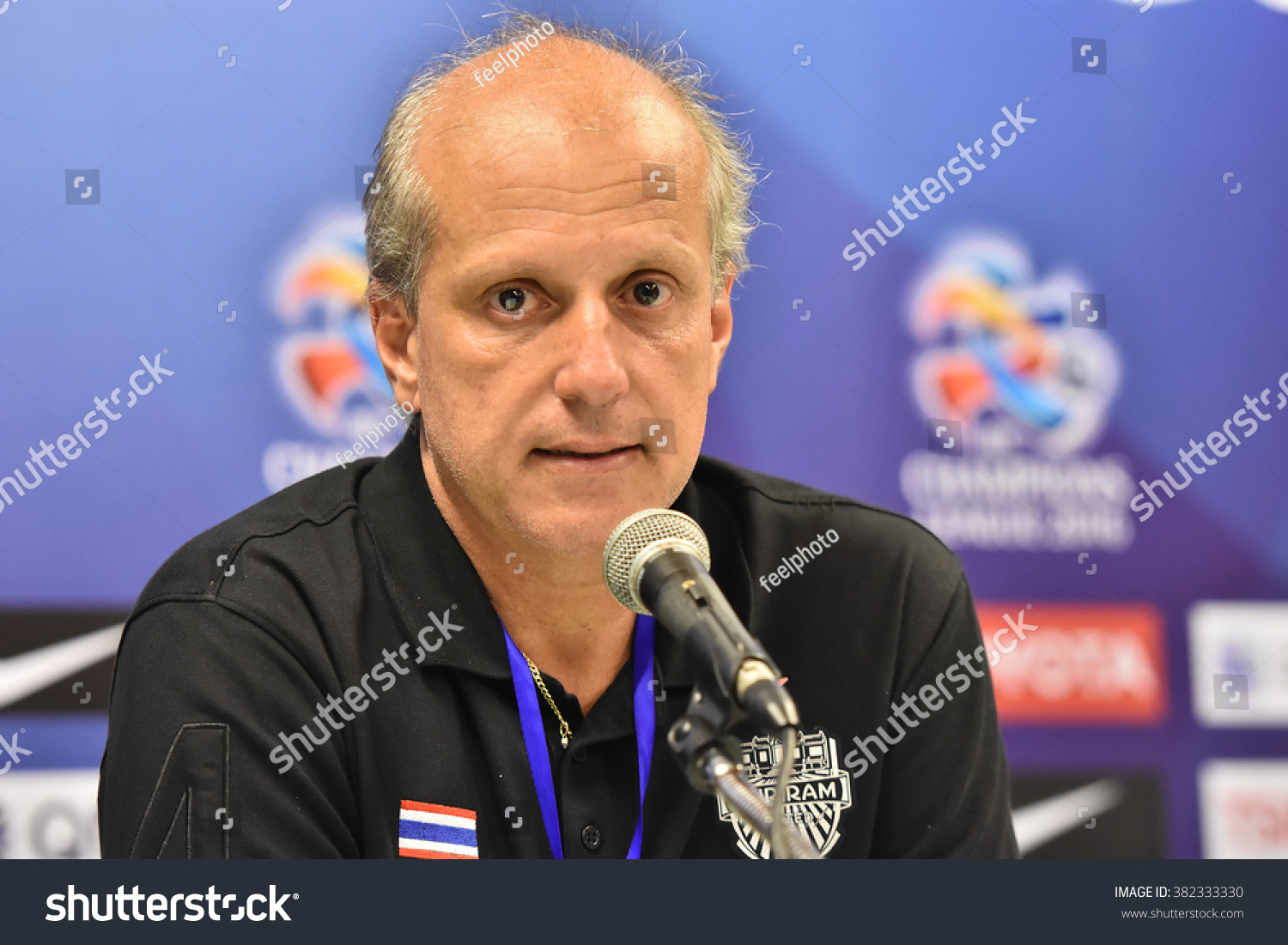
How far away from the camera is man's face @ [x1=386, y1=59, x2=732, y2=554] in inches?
59.1

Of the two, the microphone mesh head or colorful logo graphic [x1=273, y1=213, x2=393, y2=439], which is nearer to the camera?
the microphone mesh head

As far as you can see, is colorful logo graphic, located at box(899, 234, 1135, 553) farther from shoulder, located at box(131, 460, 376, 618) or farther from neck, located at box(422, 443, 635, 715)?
shoulder, located at box(131, 460, 376, 618)

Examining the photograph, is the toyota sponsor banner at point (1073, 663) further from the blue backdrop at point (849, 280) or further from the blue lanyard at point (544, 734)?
the blue lanyard at point (544, 734)

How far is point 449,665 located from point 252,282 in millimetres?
1357

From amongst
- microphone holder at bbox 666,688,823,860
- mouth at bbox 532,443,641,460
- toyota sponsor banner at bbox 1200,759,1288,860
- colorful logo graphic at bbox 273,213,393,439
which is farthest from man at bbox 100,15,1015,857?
toyota sponsor banner at bbox 1200,759,1288,860

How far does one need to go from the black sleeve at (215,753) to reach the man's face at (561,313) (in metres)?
0.38

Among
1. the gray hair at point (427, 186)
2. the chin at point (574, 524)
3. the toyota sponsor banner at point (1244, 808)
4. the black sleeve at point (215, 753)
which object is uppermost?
the gray hair at point (427, 186)

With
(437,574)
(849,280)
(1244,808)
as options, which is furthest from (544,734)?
(1244,808)

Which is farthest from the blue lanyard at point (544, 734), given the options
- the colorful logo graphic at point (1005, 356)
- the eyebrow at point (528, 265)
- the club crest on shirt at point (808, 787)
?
the colorful logo graphic at point (1005, 356)

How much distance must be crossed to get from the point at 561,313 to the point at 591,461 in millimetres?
216

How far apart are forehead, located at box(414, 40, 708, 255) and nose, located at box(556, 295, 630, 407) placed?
0.13 meters

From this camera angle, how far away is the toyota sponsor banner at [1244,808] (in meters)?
2.76

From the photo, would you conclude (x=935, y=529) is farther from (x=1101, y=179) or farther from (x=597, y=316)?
(x=597, y=316)

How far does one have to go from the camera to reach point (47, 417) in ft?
7.97
